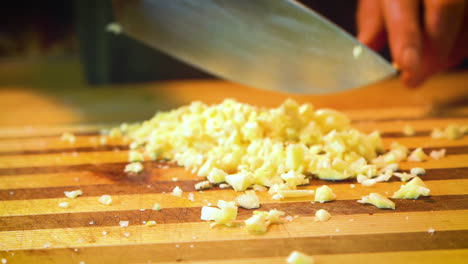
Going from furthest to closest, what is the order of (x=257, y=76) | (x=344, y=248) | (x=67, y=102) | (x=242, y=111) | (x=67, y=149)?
(x=67, y=102)
(x=257, y=76)
(x=67, y=149)
(x=242, y=111)
(x=344, y=248)

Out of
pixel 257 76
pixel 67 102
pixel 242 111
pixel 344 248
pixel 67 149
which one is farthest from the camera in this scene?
pixel 67 102

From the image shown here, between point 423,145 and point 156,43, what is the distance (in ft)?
2.97

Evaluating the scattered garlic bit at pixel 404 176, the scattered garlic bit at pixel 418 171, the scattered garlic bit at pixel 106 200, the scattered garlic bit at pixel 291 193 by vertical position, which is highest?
the scattered garlic bit at pixel 418 171

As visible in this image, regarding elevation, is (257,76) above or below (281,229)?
above

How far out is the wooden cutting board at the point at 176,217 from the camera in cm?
85

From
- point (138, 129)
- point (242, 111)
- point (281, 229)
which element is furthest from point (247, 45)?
point (281, 229)

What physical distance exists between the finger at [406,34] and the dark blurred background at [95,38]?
27.4 inches

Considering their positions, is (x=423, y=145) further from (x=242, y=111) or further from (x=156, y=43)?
(x=156, y=43)

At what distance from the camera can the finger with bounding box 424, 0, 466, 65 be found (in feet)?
4.89

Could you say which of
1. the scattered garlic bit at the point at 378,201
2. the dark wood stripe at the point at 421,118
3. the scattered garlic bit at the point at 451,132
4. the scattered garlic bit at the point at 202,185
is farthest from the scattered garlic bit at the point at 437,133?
the scattered garlic bit at the point at 202,185

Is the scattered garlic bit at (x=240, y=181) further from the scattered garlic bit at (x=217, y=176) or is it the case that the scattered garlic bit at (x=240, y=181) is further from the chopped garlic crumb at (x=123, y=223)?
the chopped garlic crumb at (x=123, y=223)

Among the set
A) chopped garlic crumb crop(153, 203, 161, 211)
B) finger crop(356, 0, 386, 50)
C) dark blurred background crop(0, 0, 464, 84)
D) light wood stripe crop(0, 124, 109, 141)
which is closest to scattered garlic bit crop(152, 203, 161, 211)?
chopped garlic crumb crop(153, 203, 161, 211)

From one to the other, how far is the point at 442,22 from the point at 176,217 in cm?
105

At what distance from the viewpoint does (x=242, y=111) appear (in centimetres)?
132
